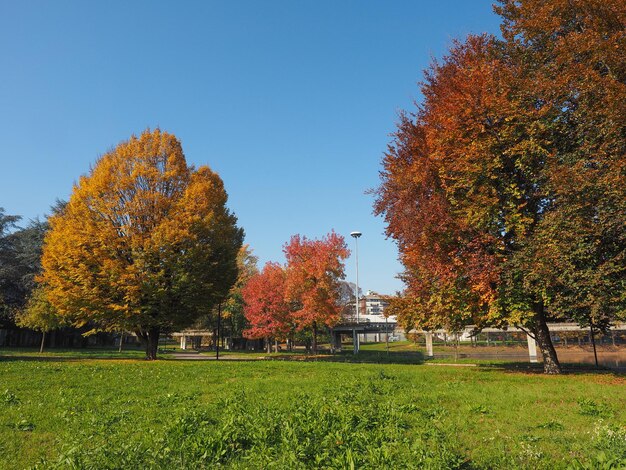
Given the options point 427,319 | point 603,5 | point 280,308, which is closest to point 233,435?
point 427,319

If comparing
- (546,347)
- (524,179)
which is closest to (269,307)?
(546,347)

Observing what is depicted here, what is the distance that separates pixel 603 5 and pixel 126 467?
22506 millimetres

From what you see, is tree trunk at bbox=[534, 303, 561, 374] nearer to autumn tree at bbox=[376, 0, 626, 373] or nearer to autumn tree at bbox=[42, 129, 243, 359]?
autumn tree at bbox=[376, 0, 626, 373]

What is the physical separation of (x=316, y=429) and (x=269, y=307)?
4129 cm

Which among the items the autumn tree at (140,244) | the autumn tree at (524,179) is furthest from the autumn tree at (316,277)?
the autumn tree at (524,179)

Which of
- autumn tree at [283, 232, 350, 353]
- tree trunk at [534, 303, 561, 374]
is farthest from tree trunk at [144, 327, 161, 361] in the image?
tree trunk at [534, 303, 561, 374]

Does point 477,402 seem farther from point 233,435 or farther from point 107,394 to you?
point 107,394

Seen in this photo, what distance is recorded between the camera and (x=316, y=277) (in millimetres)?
40094

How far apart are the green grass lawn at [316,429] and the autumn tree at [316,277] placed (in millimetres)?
27435

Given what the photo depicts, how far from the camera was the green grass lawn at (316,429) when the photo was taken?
199 inches

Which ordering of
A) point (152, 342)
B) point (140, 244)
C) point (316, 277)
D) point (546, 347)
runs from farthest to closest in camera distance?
1. point (316, 277)
2. point (152, 342)
3. point (140, 244)
4. point (546, 347)

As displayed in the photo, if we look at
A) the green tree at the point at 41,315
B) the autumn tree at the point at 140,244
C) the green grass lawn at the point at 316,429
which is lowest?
the green grass lawn at the point at 316,429

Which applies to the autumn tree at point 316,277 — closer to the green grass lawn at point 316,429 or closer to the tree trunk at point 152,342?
the tree trunk at point 152,342

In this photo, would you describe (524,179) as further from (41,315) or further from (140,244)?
(41,315)
